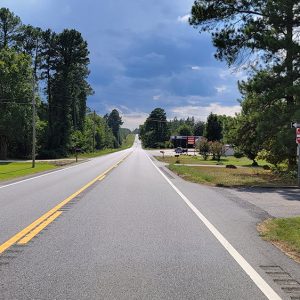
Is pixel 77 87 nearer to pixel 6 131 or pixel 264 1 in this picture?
pixel 6 131

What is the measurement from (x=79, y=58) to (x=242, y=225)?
82.7 meters

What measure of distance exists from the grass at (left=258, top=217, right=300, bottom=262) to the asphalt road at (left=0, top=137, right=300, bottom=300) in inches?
9.8

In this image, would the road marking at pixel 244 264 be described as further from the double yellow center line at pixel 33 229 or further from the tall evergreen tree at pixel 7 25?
the tall evergreen tree at pixel 7 25

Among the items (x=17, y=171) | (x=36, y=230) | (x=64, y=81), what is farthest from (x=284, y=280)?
(x=64, y=81)

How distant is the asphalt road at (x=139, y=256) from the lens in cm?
556

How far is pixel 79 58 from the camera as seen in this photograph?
89.6 m

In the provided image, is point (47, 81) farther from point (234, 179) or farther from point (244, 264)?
point (244, 264)

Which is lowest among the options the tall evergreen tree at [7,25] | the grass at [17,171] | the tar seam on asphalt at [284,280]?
the grass at [17,171]

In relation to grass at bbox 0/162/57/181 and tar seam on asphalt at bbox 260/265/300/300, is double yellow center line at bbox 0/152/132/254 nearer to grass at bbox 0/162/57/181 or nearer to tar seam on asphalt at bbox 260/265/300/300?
tar seam on asphalt at bbox 260/265/300/300

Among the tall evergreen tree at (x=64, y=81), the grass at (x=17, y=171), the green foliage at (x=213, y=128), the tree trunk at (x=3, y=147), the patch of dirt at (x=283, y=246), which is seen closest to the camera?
the patch of dirt at (x=283, y=246)

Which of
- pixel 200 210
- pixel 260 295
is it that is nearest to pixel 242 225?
pixel 200 210

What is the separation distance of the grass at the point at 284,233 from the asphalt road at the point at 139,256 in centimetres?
25

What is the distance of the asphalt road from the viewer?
5559 millimetres

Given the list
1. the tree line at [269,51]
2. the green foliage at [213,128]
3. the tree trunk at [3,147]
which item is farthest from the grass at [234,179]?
the green foliage at [213,128]
